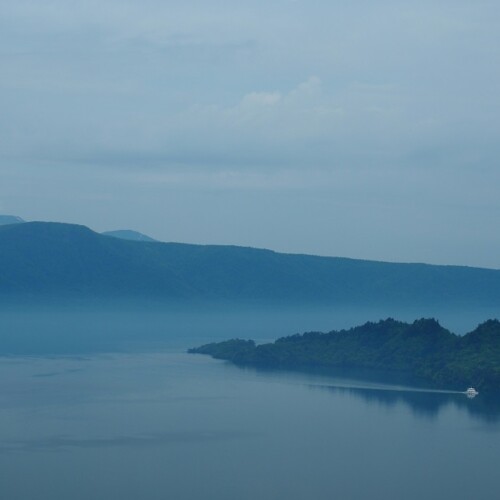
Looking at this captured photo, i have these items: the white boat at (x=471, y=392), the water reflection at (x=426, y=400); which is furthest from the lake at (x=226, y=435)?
the white boat at (x=471, y=392)

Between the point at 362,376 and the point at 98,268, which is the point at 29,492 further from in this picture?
the point at 98,268

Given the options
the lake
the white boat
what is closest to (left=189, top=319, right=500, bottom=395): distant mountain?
the white boat

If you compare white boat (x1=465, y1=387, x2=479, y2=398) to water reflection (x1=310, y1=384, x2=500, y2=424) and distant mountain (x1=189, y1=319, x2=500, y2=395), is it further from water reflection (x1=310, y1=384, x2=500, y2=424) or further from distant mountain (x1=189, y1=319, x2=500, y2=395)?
distant mountain (x1=189, y1=319, x2=500, y2=395)

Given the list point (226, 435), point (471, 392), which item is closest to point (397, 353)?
point (471, 392)

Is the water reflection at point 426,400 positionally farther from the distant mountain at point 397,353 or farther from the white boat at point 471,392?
the distant mountain at point 397,353

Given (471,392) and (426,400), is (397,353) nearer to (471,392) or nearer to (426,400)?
(471,392)

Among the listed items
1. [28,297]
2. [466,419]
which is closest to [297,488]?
[466,419]
